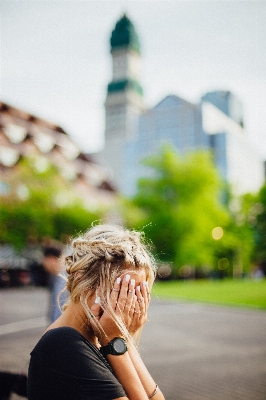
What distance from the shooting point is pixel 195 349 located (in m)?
8.17

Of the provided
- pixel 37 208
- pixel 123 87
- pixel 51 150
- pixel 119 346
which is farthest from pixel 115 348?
pixel 123 87

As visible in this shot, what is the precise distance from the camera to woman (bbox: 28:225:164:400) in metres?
1.43

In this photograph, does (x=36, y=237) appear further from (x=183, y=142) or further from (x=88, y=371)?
(x=183, y=142)

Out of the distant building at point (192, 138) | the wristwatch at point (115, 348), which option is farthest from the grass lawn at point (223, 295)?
the distant building at point (192, 138)

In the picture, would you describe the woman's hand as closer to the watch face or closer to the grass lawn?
the watch face

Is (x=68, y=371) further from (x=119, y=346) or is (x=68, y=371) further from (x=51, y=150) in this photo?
(x=51, y=150)

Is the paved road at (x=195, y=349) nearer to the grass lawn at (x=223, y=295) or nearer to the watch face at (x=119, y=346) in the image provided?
the watch face at (x=119, y=346)

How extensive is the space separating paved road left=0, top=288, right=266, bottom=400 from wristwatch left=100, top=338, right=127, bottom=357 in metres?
0.63

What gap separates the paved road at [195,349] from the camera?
551 cm

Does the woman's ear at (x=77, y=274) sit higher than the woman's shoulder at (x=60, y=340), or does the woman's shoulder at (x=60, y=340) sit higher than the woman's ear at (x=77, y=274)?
the woman's ear at (x=77, y=274)

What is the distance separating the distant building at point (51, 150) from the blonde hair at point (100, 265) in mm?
39024

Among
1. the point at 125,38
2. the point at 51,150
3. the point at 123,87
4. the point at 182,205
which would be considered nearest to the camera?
the point at 182,205

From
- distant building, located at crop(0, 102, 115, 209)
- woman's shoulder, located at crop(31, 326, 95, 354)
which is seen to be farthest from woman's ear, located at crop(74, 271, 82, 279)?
distant building, located at crop(0, 102, 115, 209)

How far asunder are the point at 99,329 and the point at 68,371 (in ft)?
0.88
